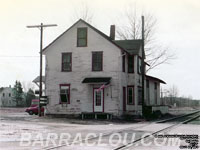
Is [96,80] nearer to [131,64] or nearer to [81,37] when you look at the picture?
[81,37]

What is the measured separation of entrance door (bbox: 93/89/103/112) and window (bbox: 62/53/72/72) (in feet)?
10.9

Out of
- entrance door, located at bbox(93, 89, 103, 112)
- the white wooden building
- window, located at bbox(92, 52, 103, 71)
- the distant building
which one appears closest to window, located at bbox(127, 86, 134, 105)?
the white wooden building

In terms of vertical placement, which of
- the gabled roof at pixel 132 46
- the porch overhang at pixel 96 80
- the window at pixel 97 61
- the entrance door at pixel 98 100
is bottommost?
the entrance door at pixel 98 100

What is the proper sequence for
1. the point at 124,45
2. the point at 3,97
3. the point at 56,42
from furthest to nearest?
the point at 3,97
the point at 124,45
the point at 56,42

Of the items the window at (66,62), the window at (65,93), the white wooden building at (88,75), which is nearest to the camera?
the white wooden building at (88,75)

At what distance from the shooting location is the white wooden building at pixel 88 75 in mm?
28688

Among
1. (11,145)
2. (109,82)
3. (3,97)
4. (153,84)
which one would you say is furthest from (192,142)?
(3,97)

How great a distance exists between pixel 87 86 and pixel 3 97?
94.8 m

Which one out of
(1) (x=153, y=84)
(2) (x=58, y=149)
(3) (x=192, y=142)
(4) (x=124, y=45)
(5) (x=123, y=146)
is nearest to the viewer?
(2) (x=58, y=149)

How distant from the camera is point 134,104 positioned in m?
30.9

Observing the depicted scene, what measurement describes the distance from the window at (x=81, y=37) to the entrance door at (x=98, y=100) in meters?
4.42

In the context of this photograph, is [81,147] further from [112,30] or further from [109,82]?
[112,30]

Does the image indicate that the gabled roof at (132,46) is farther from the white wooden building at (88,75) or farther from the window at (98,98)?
the window at (98,98)

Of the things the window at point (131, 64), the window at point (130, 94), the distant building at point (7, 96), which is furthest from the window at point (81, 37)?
the distant building at point (7, 96)
